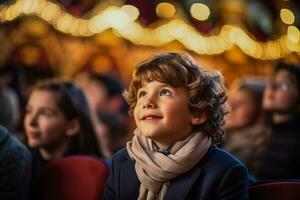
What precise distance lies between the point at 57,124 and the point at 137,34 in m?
5.53

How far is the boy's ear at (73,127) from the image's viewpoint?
12.1ft

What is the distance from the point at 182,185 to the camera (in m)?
2.49

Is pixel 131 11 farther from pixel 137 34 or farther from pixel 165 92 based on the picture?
pixel 165 92

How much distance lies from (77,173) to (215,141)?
773 millimetres

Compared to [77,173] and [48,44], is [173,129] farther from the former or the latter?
[48,44]

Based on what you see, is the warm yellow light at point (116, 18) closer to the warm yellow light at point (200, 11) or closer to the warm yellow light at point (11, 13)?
the warm yellow light at point (200, 11)

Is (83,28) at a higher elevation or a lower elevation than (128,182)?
lower

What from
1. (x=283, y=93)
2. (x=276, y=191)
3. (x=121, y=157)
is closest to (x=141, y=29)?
(x=283, y=93)

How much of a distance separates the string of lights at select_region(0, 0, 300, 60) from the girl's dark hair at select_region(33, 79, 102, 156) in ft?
16.7

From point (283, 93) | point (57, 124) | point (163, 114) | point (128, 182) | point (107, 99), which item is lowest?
point (107, 99)

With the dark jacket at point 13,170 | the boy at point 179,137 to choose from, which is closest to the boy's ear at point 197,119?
the boy at point 179,137

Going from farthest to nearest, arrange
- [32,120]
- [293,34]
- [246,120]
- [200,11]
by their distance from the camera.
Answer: [200,11] < [293,34] < [246,120] < [32,120]

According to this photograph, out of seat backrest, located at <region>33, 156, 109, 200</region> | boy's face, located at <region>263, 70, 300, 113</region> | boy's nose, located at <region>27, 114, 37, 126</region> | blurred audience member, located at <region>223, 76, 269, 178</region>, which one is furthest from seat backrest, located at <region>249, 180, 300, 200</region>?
blurred audience member, located at <region>223, 76, 269, 178</region>

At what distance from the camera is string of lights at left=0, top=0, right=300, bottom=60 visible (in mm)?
8719
